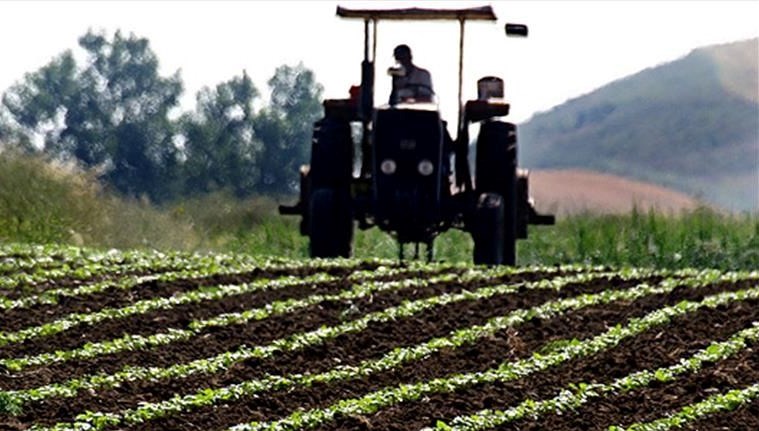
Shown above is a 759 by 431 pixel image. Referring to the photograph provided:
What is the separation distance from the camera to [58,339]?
39.6 ft

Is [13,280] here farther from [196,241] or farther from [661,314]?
[196,241]

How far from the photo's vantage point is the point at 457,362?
37.6 feet

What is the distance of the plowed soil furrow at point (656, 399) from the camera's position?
9.85m

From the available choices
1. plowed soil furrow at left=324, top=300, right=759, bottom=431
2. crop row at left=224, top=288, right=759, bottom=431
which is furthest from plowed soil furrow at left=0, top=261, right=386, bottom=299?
plowed soil furrow at left=324, top=300, right=759, bottom=431

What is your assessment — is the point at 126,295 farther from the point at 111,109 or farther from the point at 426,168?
the point at 111,109

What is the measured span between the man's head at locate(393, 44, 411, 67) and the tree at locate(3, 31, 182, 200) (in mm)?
24216

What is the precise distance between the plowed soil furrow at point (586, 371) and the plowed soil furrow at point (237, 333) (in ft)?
5.89

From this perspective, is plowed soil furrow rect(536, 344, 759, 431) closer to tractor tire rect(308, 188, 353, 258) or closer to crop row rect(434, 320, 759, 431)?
crop row rect(434, 320, 759, 431)

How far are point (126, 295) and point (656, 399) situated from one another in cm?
450

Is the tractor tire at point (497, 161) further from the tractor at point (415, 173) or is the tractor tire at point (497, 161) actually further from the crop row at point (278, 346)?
the crop row at point (278, 346)

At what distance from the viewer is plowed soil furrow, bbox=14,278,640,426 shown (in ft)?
33.3

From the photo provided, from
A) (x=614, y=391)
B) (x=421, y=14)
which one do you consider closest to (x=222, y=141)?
(x=421, y=14)

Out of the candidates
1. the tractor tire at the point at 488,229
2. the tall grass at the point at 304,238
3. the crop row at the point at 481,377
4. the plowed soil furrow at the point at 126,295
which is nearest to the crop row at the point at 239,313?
the plowed soil furrow at the point at 126,295

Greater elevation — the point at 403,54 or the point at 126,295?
the point at 403,54
